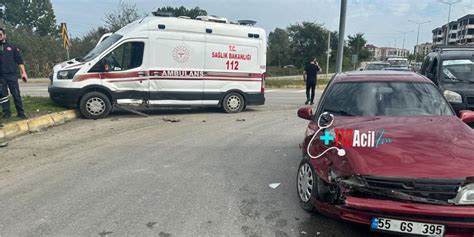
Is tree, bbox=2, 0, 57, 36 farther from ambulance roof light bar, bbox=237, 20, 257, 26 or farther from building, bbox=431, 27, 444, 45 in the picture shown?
building, bbox=431, 27, 444, 45

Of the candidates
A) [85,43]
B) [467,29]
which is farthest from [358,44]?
[85,43]

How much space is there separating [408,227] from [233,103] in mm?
8856

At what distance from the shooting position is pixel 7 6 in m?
83.8

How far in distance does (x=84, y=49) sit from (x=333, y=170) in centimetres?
3212

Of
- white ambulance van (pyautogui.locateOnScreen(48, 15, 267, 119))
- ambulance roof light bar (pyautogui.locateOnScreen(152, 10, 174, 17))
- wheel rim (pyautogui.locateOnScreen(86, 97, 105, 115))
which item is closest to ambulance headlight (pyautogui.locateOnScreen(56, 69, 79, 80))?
white ambulance van (pyautogui.locateOnScreen(48, 15, 267, 119))

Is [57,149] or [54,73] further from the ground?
[54,73]

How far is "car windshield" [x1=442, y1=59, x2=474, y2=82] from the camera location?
27.3 ft

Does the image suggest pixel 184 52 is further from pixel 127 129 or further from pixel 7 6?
pixel 7 6

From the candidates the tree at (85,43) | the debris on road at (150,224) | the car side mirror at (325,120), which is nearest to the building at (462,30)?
the tree at (85,43)

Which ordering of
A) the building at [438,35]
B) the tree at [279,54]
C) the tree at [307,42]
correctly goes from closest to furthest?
the tree at [307,42]
the tree at [279,54]
the building at [438,35]

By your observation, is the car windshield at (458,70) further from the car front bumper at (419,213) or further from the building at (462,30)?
the building at (462,30)

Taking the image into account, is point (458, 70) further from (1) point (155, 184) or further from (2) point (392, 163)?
(1) point (155, 184)

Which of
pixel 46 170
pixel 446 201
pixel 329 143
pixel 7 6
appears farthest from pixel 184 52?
pixel 7 6

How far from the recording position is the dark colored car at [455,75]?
768 centimetres
